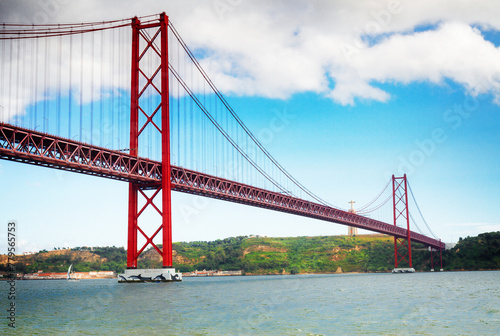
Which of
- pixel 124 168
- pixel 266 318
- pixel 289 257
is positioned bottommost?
pixel 289 257

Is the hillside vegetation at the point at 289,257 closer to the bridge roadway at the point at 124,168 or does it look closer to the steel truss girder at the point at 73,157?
the bridge roadway at the point at 124,168

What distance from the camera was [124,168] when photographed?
157 feet

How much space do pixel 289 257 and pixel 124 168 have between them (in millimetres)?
96888

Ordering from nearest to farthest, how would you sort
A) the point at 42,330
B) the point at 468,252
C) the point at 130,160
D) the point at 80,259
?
1. the point at 42,330
2. the point at 130,160
3. the point at 468,252
4. the point at 80,259

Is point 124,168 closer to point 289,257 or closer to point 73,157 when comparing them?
point 73,157

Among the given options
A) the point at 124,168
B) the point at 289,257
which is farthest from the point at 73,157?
the point at 289,257

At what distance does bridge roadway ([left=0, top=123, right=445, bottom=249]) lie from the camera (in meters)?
38.0

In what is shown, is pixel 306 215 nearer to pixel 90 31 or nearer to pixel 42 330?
pixel 90 31

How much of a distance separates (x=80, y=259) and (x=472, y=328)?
134153mm

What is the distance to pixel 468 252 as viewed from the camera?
380 ft

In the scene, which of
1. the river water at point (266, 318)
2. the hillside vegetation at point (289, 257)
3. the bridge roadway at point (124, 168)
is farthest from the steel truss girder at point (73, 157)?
the hillside vegetation at point (289, 257)

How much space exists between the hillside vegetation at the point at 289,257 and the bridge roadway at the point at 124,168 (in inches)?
2086

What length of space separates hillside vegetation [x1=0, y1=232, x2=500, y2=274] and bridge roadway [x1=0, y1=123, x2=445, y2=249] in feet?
174

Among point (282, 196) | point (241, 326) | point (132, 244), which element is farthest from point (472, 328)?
point (282, 196)
